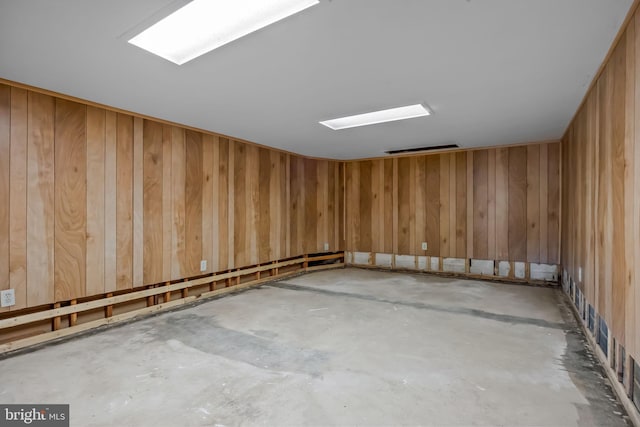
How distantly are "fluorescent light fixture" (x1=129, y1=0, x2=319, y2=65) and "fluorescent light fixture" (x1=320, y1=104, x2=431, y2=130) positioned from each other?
1.79 m

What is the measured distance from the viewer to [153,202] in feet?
11.4

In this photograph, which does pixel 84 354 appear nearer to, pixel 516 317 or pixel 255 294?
pixel 255 294

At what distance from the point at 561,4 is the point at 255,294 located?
3.94m

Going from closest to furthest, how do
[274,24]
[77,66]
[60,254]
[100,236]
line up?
1. [274,24]
2. [77,66]
3. [60,254]
4. [100,236]

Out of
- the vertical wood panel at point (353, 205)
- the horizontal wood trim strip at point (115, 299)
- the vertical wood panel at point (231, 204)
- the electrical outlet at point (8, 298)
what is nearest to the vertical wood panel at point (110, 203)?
the horizontal wood trim strip at point (115, 299)

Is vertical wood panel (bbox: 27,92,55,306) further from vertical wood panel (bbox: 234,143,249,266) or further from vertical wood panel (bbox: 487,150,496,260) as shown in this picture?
vertical wood panel (bbox: 487,150,496,260)

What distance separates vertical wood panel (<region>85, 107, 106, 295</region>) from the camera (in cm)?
295

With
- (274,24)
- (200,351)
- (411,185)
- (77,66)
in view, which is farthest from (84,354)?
(411,185)

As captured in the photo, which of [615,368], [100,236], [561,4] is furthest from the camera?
[100,236]

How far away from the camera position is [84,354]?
238 centimetres

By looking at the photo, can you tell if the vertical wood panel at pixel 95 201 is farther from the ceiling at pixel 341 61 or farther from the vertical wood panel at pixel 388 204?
the vertical wood panel at pixel 388 204

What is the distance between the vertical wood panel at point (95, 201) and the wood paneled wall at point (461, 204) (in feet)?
14.0

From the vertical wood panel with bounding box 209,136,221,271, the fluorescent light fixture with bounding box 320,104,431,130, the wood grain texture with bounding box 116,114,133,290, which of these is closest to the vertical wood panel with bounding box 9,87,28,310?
the wood grain texture with bounding box 116,114,133,290

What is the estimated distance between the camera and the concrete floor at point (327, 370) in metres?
1.67
